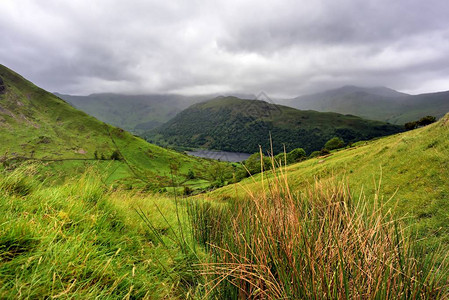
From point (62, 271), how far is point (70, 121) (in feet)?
763

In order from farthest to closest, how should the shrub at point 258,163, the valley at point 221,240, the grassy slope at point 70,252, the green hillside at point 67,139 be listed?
the green hillside at point 67,139 → the shrub at point 258,163 → the valley at point 221,240 → the grassy slope at point 70,252

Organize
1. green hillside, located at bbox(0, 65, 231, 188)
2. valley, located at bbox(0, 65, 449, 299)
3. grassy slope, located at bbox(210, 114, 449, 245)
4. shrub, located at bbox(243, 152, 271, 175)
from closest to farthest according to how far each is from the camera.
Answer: valley, located at bbox(0, 65, 449, 299), shrub, located at bbox(243, 152, 271, 175), grassy slope, located at bbox(210, 114, 449, 245), green hillside, located at bbox(0, 65, 231, 188)

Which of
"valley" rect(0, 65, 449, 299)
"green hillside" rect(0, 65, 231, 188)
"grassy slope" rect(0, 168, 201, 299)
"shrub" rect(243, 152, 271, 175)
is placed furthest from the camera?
"green hillside" rect(0, 65, 231, 188)

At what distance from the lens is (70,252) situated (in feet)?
7.86

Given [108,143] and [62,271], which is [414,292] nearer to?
[62,271]

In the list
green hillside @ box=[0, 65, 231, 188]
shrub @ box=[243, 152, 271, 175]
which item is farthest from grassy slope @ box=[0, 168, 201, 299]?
green hillside @ box=[0, 65, 231, 188]

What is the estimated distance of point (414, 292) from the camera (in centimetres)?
202

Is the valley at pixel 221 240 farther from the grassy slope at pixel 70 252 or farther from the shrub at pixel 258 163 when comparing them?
the shrub at pixel 258 163

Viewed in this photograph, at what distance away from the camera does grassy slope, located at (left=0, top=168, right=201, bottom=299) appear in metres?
1.94

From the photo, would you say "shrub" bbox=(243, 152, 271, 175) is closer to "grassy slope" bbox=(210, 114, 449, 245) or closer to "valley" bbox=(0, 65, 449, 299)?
"valley" bbox=(0, 65, 449, 299)

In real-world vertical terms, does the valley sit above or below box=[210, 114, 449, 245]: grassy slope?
above

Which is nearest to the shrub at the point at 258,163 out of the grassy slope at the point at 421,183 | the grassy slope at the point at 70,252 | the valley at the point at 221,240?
the valley at the point at 221,240

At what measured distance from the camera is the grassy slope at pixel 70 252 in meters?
1.94

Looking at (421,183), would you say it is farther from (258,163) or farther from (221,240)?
(221,240)
